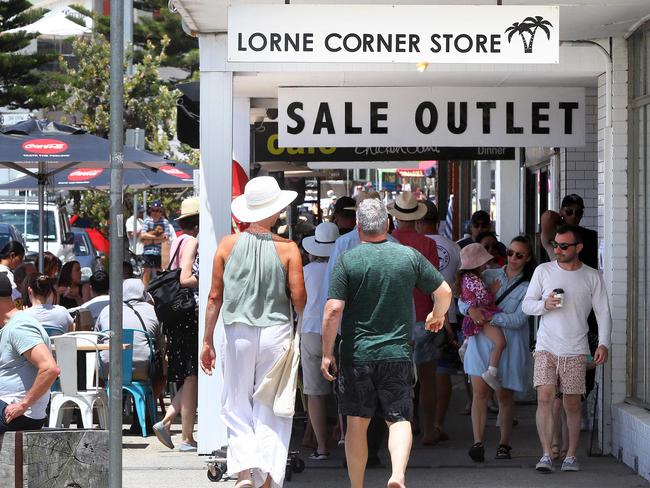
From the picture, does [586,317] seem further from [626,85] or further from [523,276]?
[626,85]

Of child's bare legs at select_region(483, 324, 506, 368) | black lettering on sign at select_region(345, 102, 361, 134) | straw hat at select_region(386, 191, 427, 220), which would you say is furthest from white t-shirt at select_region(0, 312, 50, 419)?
black lettering on sign at select_region(345, 102, 361, 134)

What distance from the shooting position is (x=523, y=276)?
945 cm

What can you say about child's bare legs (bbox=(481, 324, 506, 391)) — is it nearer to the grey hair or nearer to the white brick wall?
the grey hair

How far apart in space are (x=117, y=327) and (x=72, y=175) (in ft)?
40.8

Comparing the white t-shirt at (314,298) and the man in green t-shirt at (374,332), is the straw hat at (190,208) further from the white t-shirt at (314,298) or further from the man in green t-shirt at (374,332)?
the man in green t-shirt at (374,332)

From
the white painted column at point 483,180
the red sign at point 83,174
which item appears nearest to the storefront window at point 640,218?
the red sign at point 83,174

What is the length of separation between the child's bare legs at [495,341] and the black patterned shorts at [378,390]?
1.92 m

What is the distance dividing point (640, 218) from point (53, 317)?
4.55m

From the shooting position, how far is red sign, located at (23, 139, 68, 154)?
12.0 meters

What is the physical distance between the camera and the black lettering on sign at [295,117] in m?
10.6

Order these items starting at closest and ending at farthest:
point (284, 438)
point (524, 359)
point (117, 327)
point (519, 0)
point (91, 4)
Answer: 1. point (117, 327)
2. point (284, 438)
3. point (519, 0)
4. point (524, 359)
5. point (91, 4)

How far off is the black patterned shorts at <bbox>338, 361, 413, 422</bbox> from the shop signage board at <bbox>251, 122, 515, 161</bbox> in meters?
6.01

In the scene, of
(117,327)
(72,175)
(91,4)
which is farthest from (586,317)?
(91,4)

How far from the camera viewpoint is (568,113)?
34.8 ft
